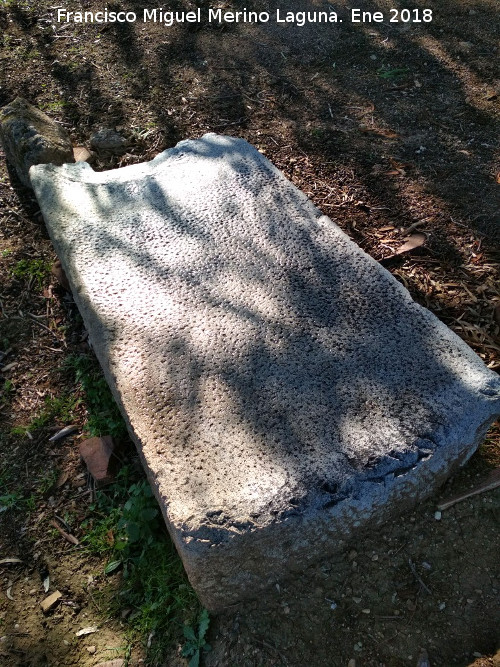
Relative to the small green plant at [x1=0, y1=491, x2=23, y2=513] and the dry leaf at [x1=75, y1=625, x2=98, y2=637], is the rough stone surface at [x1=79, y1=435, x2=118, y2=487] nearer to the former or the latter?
the small green plant at [x1=0, y1=491, x2=23, y2=513]

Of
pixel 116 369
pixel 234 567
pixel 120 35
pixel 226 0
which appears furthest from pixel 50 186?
pixel 226 0

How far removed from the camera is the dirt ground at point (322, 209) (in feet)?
5.64

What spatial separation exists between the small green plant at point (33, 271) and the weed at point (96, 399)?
58 centimetres

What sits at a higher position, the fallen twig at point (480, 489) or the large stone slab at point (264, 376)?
the large stone slab at point (264, 376)

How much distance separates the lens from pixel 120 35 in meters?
4.82

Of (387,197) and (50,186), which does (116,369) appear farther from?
(387,197)

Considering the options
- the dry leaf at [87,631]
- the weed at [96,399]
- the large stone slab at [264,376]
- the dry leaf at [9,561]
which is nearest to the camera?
the large stone slab at [264,376]

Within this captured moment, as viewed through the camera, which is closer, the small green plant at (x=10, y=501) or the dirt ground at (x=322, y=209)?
the dirt ground at (x=322, y=209)

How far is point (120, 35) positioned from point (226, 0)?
1051 mm

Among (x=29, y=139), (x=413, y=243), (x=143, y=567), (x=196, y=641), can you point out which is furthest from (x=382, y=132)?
(x=196, y=641)

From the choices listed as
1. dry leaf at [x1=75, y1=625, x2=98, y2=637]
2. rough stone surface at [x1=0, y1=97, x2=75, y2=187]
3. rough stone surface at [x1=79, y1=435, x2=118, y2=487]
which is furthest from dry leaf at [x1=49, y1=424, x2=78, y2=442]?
rough stone surface at [x1=0, y1=97, x2=75, y2=187]

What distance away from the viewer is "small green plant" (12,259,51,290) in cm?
301

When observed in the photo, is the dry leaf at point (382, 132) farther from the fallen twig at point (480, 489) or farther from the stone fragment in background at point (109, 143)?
the fallen twig at point (480, 489)

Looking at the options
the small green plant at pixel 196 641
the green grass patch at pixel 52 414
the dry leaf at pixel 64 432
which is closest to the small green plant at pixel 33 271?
the green grass patch at pixel 52 414
